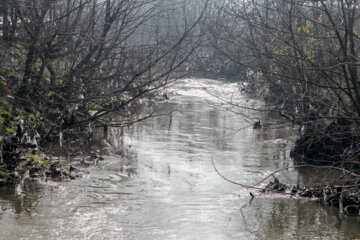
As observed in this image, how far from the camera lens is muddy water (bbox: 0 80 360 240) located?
7.16 meters

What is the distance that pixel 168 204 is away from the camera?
835 cm

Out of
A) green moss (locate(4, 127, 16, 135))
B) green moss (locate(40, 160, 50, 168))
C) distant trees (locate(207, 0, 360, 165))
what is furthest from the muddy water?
green moss (locate(4, 127, 16, 135))

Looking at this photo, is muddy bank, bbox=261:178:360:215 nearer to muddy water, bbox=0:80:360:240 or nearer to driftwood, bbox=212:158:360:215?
driftwood, bbox=212:158:360:215

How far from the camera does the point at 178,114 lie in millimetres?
19328

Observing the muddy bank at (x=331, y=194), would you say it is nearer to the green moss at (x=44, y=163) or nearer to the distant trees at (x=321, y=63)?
the distant trees at (x=321, y=63)

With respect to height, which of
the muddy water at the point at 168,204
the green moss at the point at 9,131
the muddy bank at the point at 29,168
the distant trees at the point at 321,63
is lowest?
the muddy water at the point at 168,204

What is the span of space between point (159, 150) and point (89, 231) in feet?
19.1

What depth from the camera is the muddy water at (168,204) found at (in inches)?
282

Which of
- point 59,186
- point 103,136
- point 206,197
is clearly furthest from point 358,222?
point 103,136

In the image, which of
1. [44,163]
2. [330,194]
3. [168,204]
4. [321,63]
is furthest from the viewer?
[44,163]

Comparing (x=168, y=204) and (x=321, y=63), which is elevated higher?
(x=321, y=63)

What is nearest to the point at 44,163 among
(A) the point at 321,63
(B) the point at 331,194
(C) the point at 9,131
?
(C) the point at 9,131

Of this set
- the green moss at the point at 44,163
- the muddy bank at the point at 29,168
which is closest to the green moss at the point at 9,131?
the muddy bank at the point at 29,168

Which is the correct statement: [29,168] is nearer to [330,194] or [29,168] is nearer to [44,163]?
[44,163]
